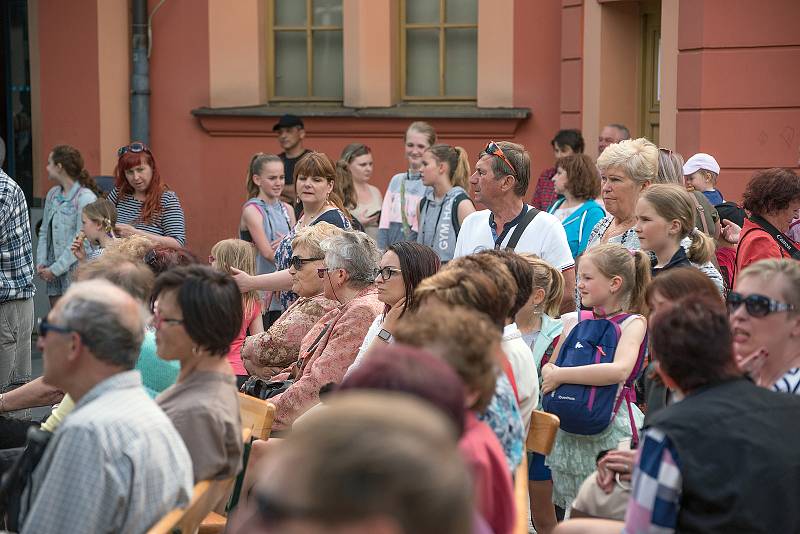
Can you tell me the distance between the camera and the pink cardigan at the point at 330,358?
5.32 meters

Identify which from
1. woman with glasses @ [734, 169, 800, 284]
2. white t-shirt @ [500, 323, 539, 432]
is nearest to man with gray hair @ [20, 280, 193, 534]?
white t-shirt @ [500, 323, 539, 432]

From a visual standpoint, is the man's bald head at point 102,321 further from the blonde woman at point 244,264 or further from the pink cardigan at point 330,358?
the blonde woman at point 244,264

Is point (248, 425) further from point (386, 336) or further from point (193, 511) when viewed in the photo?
point (193, 511)

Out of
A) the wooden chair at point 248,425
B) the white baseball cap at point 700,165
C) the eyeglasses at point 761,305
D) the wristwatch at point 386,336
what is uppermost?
the white baseball cap at point 700,165

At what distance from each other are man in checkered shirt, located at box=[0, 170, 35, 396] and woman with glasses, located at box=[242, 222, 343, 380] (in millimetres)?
2272

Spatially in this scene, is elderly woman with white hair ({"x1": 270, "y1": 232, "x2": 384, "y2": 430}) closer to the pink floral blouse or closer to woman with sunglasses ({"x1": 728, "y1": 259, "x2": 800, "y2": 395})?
the pink floral blouse

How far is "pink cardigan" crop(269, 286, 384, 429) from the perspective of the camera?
5316 mm

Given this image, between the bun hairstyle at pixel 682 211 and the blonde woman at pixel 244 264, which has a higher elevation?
the bun hairstyle at pixel 682 211

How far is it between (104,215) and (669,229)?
4.00 metres

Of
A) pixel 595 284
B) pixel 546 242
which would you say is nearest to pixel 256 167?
pixel 546 242

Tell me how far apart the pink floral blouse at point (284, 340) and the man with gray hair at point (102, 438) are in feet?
7.08

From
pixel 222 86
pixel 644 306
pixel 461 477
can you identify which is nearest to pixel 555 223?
pixel 644 306

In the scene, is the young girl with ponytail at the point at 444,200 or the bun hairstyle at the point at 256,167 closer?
the young girl with ponytail at the point at 444,200

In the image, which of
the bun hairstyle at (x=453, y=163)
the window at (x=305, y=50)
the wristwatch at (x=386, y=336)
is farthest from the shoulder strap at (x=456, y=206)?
the window at (x=305, y=50)
